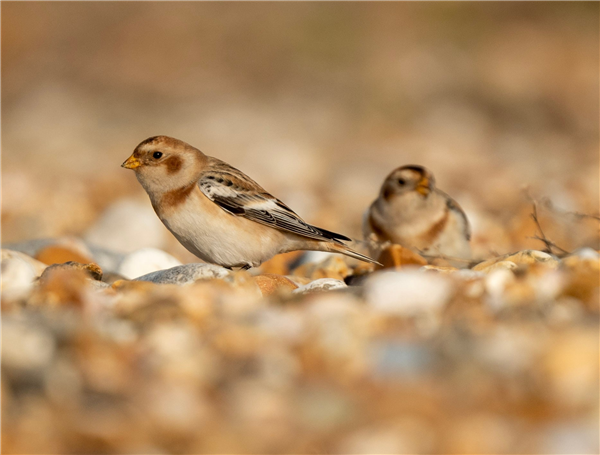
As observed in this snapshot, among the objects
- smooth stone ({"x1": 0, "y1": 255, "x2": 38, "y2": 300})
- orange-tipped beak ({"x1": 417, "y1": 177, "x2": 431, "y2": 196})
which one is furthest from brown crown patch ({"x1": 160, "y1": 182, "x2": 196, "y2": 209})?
orange-tipped beak ({"x1": 417, "y1": 177, "x2": 431, "y2": 196})

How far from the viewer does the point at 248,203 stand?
5.14 meters

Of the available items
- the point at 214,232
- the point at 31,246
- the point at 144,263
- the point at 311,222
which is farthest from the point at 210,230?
the point at 311,222

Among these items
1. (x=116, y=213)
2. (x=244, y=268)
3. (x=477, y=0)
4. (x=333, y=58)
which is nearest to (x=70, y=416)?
(x=244, y=268)

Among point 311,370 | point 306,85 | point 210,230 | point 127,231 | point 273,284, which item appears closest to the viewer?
point 311,370

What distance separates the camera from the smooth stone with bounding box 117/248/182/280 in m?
5.21

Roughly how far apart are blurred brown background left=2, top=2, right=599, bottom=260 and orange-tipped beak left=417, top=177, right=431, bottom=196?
510 cm

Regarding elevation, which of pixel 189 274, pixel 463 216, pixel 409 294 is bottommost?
pixel 409 294

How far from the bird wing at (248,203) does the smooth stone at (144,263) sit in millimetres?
604

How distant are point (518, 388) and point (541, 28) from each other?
717 inches

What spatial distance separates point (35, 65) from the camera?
19.2m

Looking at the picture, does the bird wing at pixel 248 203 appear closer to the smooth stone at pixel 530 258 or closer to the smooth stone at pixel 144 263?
the smooth stone at pixel 144 263

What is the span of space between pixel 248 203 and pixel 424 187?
1.76m

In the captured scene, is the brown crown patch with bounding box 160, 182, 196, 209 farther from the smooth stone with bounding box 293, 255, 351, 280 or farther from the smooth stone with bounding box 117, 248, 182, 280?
the smooth stone with bounding box 293, 255, 351, 280

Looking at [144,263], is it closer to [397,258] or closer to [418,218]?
[397,258]
